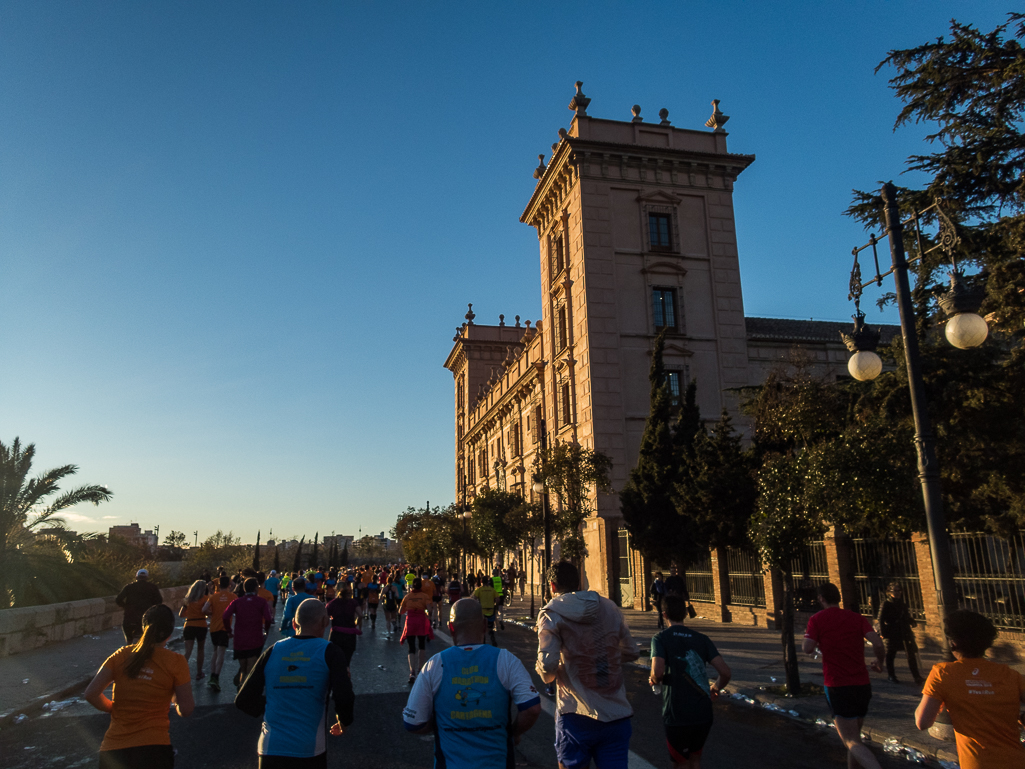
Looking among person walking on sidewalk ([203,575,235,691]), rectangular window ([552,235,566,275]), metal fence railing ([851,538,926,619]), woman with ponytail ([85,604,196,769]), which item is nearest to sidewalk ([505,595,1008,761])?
metal fence railing ([851,538,926,619])

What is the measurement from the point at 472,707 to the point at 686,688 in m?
2.20

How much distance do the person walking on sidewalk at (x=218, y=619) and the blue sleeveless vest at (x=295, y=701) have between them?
308 inches

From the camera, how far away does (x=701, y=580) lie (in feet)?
77.7

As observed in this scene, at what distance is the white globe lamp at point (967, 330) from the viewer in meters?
6.90

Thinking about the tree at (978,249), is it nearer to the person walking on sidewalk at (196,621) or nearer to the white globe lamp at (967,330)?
the white globe lamp at (967,330)

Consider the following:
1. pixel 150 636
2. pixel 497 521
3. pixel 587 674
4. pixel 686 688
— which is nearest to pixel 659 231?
pixel 497 521

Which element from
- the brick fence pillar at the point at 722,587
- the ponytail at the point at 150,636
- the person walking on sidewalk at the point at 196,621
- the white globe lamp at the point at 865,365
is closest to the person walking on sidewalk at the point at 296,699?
the ponytail at the point at 150,636

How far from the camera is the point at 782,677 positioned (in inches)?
456

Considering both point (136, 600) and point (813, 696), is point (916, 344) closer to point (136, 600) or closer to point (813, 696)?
point (813, 696)

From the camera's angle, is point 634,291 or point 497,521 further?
point 497,521

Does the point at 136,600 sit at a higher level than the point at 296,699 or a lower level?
higher

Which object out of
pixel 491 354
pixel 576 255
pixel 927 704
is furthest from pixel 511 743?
pixel 491 354

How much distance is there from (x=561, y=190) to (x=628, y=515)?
17.4 m

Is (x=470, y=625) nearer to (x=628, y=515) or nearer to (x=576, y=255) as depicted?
(x=628, y=515)
